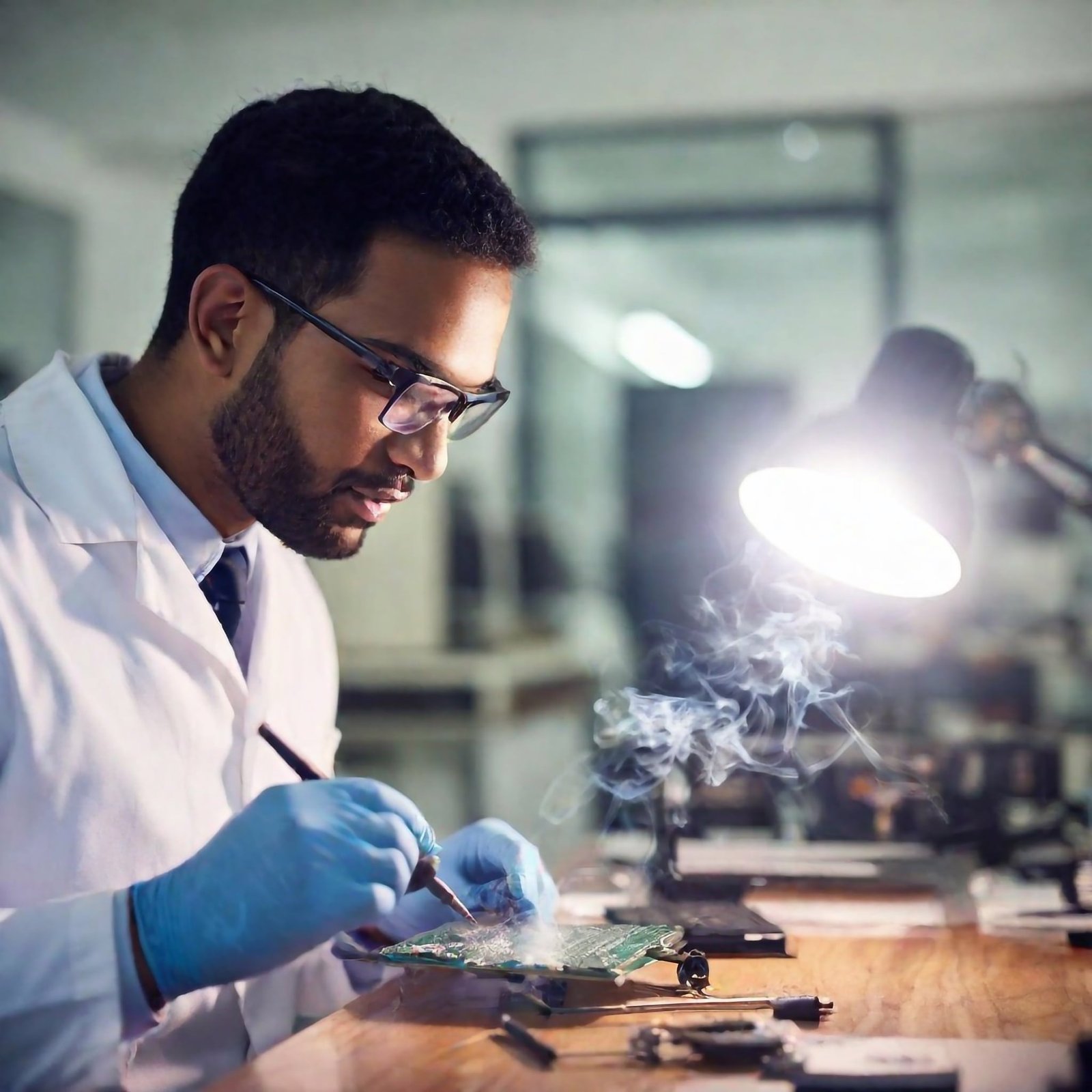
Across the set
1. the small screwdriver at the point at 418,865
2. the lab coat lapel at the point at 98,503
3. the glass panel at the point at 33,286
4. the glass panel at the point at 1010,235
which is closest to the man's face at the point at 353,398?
the lab coat lapel at the point at 98,503

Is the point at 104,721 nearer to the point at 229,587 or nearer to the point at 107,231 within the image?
the point at 229,587

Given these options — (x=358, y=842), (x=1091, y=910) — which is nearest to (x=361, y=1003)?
(x=358, y=842)

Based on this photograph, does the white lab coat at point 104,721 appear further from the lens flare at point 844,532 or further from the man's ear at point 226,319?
the lens flare at point 844,532

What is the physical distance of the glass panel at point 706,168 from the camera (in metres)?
5.05

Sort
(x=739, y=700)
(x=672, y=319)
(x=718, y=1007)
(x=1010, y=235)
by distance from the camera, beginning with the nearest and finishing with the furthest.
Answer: (x=718, y=1007) → (x=739, y=700) → (x=1010, y=235) → (x=672, y=319)

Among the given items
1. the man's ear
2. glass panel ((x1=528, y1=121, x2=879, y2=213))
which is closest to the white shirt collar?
the man's ear

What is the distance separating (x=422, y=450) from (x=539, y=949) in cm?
62

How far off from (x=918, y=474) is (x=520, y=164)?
422 cm

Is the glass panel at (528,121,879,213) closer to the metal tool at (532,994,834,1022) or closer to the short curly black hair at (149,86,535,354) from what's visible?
the short curly black hair at (149,86,535,354)

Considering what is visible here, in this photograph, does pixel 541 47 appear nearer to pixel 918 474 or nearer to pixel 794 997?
pixel 918 474

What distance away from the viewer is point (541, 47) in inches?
199

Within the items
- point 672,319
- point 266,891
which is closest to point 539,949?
point 266,891

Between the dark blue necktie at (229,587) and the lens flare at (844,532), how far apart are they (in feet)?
2.27

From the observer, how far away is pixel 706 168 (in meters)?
5.15
